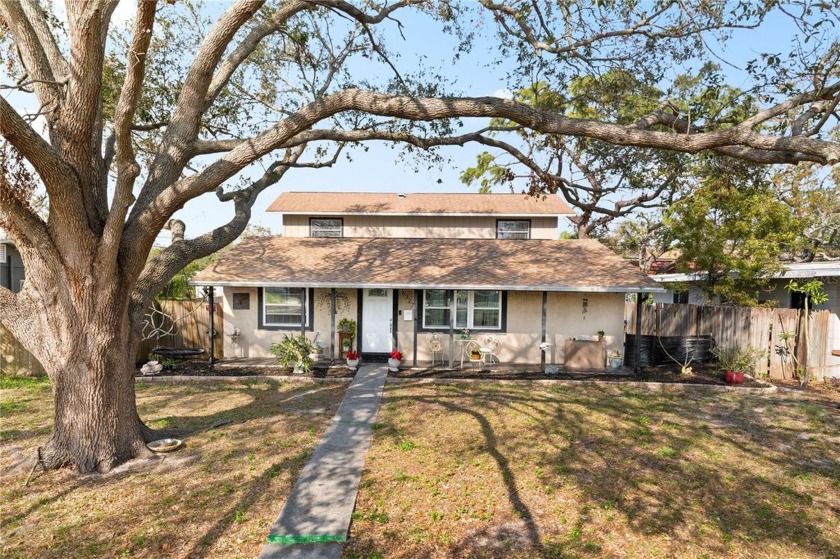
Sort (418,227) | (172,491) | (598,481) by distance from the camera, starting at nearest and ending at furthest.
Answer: (172,491)
(598,481)
(418,227)

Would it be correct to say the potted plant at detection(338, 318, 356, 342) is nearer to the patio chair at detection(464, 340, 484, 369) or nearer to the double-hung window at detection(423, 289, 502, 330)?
the double-hung window at detection(423, 289, 502, 330)

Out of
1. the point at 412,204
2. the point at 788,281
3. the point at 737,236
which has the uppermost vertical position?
the point at 412,204

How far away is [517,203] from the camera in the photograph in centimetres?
1728

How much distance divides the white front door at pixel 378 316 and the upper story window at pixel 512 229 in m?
6.10

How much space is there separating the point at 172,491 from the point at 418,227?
13001mm

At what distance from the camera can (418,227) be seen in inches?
671

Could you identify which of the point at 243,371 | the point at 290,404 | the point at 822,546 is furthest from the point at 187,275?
the point at 822,546

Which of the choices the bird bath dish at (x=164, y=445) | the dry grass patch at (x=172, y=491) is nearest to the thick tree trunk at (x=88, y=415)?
the dry grass patch at (x=172, y=491)

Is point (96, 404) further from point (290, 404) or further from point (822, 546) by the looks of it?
point (822, 546)

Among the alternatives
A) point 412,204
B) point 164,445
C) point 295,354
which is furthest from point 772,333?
point 164,445

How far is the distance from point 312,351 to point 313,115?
7.67m

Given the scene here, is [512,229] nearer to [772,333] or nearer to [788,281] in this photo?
[772,333]

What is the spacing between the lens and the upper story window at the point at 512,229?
16.9 metres

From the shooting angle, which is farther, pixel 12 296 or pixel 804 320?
pixel 804 320
